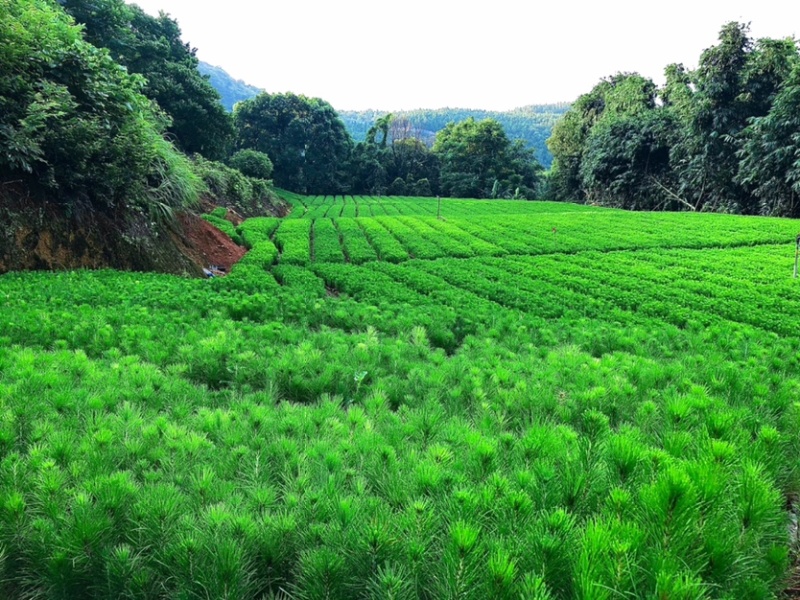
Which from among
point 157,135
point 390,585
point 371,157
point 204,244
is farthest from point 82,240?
point 371,157

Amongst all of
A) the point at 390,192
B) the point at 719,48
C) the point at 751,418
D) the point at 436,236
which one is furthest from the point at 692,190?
the point at 751,418

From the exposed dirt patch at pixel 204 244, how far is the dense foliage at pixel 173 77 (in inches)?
605

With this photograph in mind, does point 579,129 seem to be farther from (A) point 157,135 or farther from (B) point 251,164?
(A) point 157,135

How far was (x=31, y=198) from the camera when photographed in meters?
11.3

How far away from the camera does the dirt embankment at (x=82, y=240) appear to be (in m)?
10.7

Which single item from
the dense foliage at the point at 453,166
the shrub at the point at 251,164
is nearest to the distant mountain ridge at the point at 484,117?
the dense foliage at the point at 453,166

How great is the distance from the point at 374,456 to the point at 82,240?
486 inches

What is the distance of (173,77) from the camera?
1442 inches

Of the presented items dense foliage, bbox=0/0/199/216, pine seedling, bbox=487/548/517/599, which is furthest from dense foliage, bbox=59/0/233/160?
pine seedling, bbox=487/548/517/599

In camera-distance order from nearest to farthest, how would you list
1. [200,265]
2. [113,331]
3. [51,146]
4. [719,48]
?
[113,331], [51,146], [200,265], [719,48]

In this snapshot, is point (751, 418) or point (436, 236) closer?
point (751, 418)

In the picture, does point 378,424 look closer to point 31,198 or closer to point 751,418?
point 751,418

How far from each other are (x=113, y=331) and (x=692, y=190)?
5510 centimetres

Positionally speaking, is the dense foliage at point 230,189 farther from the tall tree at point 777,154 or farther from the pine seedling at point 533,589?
the tall tree at point 777,154
